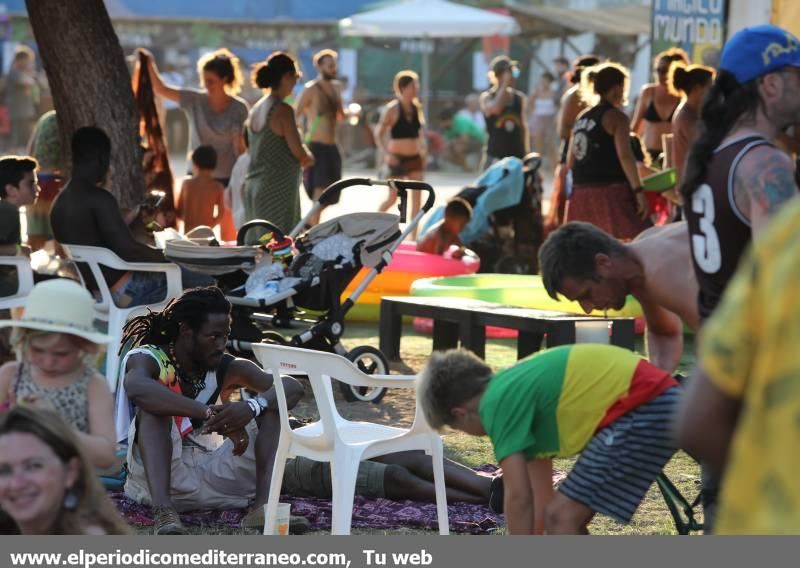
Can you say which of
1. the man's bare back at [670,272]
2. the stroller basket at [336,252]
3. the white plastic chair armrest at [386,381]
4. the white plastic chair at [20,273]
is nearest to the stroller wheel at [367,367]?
the stroller basket at [336,252]

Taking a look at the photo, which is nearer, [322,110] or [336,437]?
[336,437]

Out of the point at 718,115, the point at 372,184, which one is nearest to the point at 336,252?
the point at 372,184

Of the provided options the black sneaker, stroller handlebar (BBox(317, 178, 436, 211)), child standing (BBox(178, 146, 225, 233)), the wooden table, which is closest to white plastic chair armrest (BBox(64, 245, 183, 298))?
stroller handlebar (BBox(317, 178, 436, 211))

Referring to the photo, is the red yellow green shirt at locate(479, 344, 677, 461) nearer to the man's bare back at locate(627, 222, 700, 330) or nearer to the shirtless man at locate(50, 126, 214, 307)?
the man's bare back at locate(627, 222, 700, 330)

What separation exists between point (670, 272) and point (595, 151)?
5.32 m

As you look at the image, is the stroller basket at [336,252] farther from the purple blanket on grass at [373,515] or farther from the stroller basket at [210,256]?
the purple blanket on grass at [373,515]

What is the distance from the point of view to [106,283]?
7.60 m

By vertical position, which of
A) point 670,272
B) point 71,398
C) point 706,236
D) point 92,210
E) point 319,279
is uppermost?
point 706,236

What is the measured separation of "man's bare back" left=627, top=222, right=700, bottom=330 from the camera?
454 centimetres

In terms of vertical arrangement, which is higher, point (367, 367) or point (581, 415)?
point (581, 415)

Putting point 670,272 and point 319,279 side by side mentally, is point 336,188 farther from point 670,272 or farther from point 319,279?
point 670,272

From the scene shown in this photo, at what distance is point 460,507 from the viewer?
588cm

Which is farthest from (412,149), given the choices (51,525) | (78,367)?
(51,525)

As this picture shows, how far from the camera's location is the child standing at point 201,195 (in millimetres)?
11078
